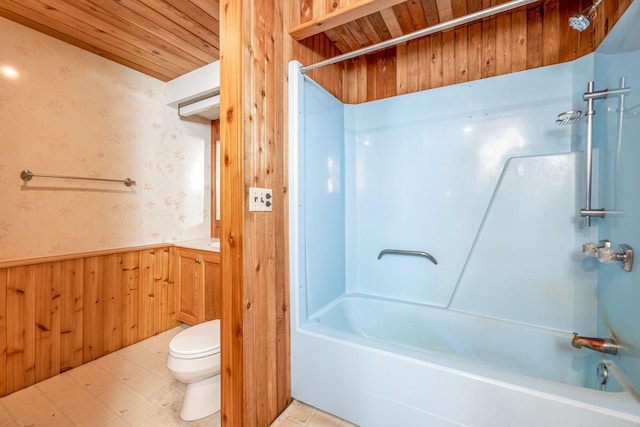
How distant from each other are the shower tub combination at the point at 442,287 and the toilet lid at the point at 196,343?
19.4 inches

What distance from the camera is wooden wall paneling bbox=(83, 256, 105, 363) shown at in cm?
189

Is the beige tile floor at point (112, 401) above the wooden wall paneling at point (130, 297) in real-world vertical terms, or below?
below

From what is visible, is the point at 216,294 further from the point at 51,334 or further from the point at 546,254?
the point at 546,254

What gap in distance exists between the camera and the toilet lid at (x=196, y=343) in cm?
139

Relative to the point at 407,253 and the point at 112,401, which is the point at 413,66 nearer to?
the point at 407,253

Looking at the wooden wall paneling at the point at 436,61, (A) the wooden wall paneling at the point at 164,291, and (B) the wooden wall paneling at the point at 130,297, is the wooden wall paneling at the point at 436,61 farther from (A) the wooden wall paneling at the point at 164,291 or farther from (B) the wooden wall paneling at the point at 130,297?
(B) the wooden wall paneling at the point at 130,297

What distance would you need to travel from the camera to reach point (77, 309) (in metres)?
1.84

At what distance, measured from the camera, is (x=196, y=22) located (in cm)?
170

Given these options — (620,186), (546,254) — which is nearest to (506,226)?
(546,254)

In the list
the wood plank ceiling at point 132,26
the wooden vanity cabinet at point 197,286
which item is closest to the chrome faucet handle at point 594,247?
the wooden vanity cabinet at point 197,286

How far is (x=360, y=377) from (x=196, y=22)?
2439 millimetres

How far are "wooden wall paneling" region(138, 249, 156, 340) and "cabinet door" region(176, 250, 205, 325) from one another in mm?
221

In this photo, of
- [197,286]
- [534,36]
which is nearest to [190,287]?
[197,286]

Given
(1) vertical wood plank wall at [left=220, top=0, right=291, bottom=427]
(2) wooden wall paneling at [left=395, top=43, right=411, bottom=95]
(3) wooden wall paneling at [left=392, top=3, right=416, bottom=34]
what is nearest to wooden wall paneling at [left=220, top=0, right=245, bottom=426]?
(1) vertical wood plank wall at [left=220, top=0, right=291, bottom=427]
